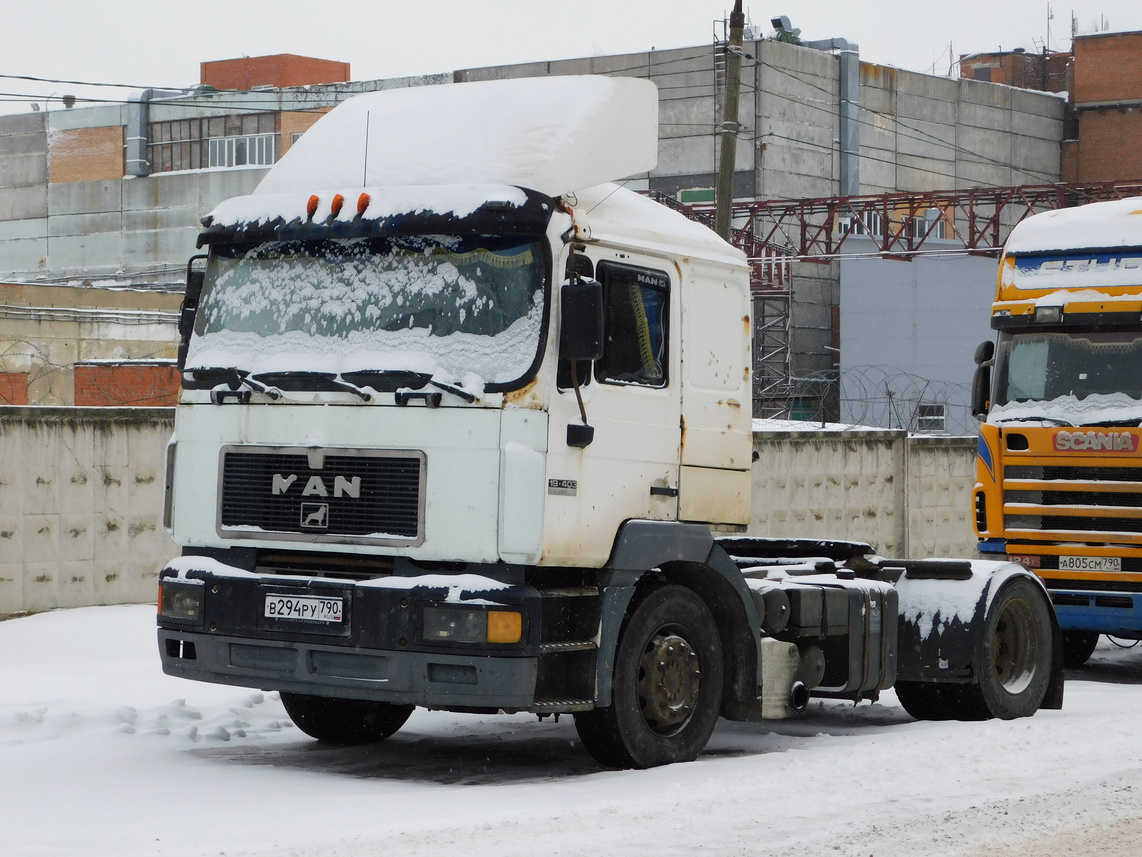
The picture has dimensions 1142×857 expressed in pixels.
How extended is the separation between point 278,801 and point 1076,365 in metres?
7.90

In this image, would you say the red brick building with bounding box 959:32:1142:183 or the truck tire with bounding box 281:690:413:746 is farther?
the red brick building with bounding box 959:32:1142:183

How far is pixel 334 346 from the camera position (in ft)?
27.7

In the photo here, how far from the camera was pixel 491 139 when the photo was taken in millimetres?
8578

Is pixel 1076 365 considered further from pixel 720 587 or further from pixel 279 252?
pixel 279 252

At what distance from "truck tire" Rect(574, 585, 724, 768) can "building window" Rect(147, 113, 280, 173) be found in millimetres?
64264

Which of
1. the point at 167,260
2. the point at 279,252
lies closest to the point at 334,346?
the point at 279,252

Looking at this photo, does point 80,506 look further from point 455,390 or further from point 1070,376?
point 1070,376

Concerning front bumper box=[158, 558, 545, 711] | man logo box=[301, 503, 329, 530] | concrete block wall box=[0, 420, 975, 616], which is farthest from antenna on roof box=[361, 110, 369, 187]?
concrete block wall box=[0, 420, 975, 616]

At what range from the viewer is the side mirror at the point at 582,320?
799 centimetres

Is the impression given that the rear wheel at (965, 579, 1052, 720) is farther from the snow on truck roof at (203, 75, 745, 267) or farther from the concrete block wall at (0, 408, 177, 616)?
the concrete block wall at (0, 408, 177, 616)

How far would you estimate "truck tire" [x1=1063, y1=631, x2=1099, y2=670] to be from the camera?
47.0 feet

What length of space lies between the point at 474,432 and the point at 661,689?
5.83 ft

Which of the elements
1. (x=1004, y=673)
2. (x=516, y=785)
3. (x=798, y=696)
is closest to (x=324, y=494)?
(x=516, y=785)

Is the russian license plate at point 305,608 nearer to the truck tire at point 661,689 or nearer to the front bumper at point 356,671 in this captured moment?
the front bumper at point 356,671
